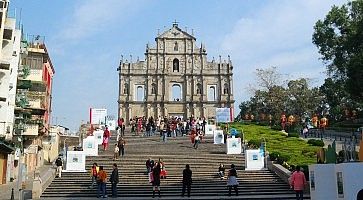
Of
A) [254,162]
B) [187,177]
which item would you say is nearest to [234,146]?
[254,162]

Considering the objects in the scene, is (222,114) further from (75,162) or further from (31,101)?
(75,162)

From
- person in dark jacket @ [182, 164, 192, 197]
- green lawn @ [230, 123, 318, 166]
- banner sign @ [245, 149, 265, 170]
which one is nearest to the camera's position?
person in dark jacket @ [182, 164, 192, 197]

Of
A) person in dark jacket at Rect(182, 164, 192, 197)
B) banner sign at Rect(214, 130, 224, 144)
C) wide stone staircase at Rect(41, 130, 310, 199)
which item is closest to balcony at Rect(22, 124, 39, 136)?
wide stone staircase at Rect(41, 130, 310, 199)

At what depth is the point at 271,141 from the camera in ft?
123

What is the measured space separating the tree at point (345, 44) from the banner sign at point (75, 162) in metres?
24.7

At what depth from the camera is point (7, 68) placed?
32.8 metres

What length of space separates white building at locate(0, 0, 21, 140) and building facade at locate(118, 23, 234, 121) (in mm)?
43851

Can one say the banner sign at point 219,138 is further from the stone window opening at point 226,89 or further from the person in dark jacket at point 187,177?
the stone window opening at point 226,89

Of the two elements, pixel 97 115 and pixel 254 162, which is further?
pixel 97 115

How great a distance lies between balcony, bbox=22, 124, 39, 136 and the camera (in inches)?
1428

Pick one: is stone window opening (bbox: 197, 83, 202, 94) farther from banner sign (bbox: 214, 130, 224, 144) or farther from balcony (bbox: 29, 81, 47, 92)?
banner sign (bbox: 214, 130, 224, 144)

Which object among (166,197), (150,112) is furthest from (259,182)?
(150,112)

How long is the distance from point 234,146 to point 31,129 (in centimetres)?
1674

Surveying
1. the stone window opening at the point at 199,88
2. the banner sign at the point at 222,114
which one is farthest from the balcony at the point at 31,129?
the stone window opening at the point at 199,88
